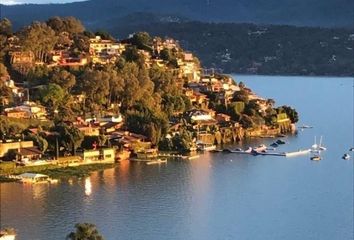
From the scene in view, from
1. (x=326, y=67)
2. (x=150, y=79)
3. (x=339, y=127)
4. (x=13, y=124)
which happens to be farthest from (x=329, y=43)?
(x=13, y=124)

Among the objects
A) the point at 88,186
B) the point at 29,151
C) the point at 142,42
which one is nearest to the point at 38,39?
the point at 142,42

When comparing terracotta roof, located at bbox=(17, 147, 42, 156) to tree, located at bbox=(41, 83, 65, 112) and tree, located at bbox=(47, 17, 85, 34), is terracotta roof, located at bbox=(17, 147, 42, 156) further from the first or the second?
tree, located at bbox=(47, 17, 85, 34)

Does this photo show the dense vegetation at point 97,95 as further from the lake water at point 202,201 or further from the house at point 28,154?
the lake water at point 202,201

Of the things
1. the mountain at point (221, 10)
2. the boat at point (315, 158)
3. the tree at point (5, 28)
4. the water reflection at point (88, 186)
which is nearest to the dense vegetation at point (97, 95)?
the tree at point (5, 28)

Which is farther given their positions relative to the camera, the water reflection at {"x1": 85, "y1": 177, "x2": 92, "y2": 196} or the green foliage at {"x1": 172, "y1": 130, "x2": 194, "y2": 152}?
the green foliage at {"x1": 172, "y1": 130, "x2": 194, "y2": 152}

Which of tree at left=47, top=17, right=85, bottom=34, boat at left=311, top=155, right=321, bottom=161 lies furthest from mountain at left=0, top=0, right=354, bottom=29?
boat at left=311, top=155, right=321, bottom=161

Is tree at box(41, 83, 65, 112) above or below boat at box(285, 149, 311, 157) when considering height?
above

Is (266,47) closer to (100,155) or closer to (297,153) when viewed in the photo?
(297,153)

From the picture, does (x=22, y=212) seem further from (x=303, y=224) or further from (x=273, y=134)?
(x=273, y=134)

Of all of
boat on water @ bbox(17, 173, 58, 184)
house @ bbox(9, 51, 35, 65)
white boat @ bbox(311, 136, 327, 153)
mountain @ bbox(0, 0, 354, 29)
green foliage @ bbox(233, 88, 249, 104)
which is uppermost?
mountain @ bbox(0, 0, 354, 29)
